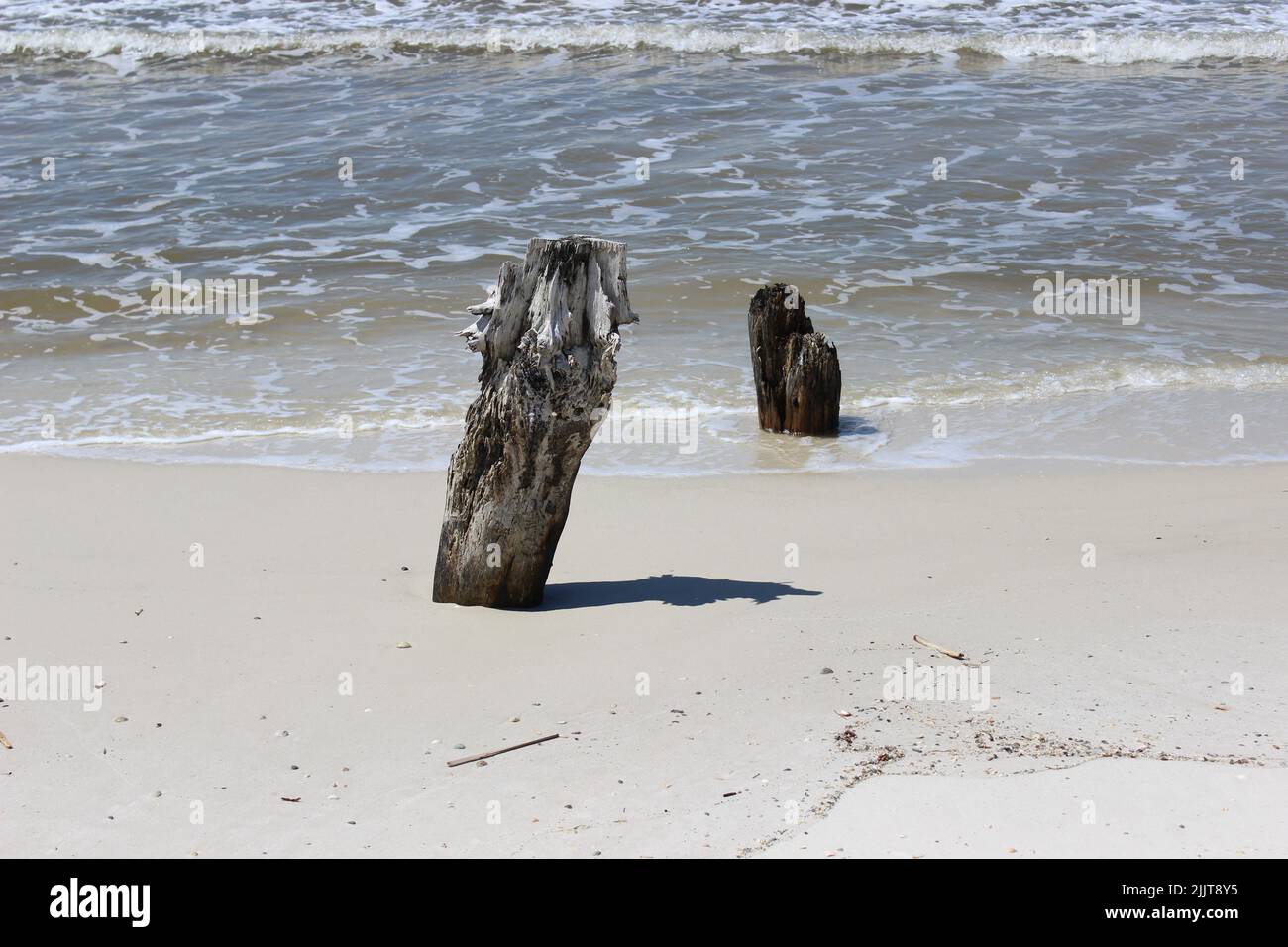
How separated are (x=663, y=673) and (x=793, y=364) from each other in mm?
3750

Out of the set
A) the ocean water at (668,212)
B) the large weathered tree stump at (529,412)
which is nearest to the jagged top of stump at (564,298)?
the large weathered tree stump at (529,412)

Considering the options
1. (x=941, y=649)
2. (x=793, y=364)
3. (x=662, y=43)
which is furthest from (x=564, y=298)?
(x=662, y=43)

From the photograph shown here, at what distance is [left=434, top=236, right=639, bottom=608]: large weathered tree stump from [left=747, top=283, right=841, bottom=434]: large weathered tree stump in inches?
119

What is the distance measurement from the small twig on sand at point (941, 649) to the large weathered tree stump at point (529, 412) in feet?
4.59

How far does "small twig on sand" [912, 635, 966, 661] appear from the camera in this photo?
4.47 metres

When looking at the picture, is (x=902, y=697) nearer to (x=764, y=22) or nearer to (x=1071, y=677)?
(x=1071, y=677)

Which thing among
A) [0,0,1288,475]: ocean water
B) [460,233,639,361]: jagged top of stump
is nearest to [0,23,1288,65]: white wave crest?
[0,0,1288,475]: ocean water

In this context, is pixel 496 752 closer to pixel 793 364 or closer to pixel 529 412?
pixel 529 412

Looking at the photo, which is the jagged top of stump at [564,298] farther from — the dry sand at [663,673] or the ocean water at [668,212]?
the ocean water at [668,212]

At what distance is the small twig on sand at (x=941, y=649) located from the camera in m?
4.47

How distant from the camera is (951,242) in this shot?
12.2 metres

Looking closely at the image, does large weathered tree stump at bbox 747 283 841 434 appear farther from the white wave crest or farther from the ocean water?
the white wave crest
